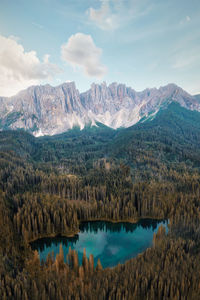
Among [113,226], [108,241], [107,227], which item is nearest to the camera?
[108,241]

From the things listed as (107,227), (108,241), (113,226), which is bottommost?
(108,241)

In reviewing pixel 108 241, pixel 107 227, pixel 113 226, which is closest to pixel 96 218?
pixel 107 227

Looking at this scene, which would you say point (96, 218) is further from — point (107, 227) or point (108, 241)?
point (108, 241)

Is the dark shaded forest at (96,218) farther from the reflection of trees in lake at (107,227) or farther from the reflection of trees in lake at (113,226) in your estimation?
the reflection of trees in lake at (113,226)

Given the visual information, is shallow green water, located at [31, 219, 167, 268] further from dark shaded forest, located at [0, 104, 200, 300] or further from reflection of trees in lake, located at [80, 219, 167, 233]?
dark shaded forest, located at [0, 104, 200, 300]

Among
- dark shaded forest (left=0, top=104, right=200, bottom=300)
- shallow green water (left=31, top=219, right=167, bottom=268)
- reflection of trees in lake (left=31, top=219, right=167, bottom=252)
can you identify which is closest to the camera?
dark shaded forest (left=0, top=104, right=200, bottom=300)

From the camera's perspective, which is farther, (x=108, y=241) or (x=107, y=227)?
(x=107, y=227)

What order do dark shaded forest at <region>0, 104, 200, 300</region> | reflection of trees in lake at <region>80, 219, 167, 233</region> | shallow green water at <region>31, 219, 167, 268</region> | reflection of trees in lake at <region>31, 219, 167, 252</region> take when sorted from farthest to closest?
reflection of trees in lake at <region>80, 219, 167, 233</region> < reflection of trees in lake at <region>31, 219, 167, 252</region> < shallow green water at <region>31, 219, 167, 268</region> < dark shaded forest at <region>0, 104, 200, 300</region>

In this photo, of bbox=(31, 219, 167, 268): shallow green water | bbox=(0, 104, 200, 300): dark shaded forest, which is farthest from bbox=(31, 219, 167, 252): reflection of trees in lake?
bbox=(0, 104, 200, 300): dark shaded forest

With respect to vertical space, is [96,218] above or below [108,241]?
above
